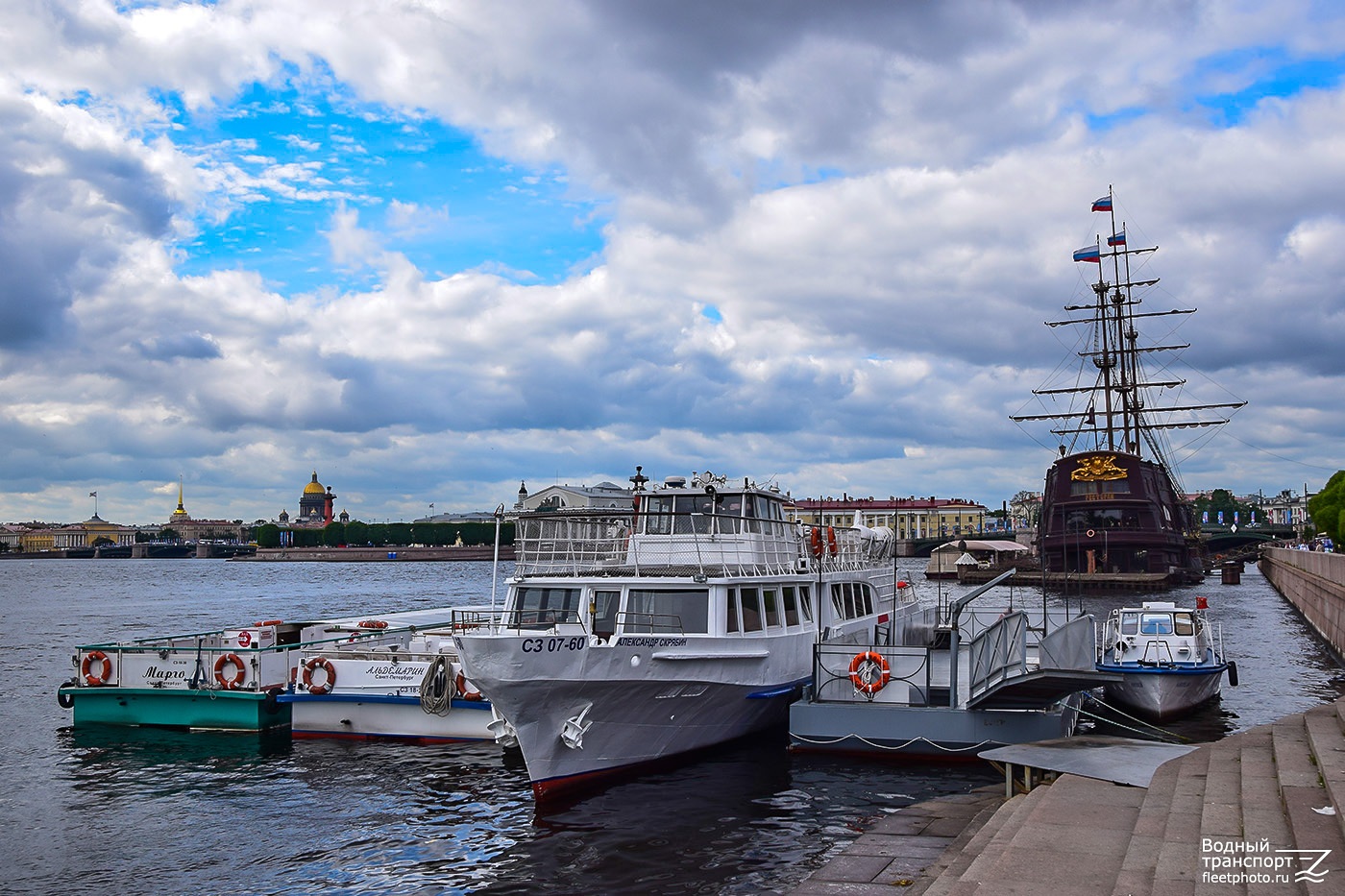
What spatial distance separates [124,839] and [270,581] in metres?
115

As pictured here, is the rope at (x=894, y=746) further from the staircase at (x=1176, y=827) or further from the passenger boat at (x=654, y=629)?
the staircase at (x=1176, y=827)

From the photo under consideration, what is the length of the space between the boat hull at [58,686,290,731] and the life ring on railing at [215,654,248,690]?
159 millimetres

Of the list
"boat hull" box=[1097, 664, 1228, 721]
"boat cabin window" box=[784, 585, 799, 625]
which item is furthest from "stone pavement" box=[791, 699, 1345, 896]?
"boat hull" box=[1097, 664, 1228, 721]

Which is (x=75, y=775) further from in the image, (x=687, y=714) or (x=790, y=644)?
(x=790, y=644)

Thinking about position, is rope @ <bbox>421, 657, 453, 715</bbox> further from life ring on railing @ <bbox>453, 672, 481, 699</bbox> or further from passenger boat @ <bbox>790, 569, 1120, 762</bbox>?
passenger boat @ <bbox>790, 569, 1120, 762</bbox>

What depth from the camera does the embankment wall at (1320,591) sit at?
38.2 meters

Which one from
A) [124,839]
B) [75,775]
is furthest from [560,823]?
[75,775]

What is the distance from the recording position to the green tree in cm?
7222

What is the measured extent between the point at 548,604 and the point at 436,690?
2816 millimetres

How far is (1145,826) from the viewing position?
10398 mm

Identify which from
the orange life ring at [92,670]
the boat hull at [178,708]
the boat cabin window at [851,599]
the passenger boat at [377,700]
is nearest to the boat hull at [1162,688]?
the boat cabin window at [851,599]

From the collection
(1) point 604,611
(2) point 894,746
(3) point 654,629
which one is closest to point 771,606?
(3) point 654,629

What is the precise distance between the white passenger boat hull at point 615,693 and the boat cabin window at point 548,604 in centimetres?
221

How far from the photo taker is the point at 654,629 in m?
19.6
